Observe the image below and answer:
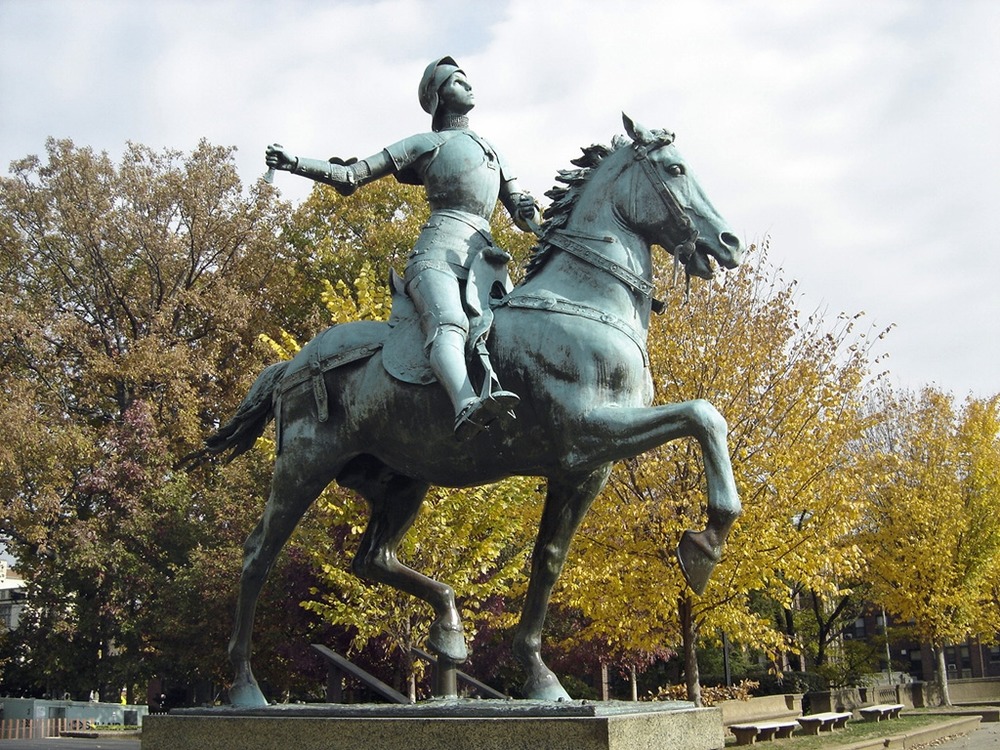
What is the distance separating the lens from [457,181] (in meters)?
6.64

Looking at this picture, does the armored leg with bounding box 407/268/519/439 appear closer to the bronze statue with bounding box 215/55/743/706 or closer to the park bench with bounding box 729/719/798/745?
the bronze statue with bounding box 215/55/743/706

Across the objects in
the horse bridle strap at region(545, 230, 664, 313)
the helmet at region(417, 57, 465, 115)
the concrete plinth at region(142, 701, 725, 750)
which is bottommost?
the concrete plinth at region(142, 701, 725, 750)

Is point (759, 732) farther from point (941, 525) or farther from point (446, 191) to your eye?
point (941, 525)

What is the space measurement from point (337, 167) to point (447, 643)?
3025 millimetres

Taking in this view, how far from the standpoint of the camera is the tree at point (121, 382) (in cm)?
2558

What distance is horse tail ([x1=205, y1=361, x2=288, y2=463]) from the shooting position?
7.08 meters

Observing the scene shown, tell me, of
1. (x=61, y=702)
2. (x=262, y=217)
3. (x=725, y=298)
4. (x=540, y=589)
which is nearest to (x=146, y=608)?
(x=61, y=702)

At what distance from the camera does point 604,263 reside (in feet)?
19.3

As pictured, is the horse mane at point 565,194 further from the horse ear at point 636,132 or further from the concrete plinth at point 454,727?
the concrete plinth at point 454,727

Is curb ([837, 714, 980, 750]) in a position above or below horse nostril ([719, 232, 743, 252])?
below

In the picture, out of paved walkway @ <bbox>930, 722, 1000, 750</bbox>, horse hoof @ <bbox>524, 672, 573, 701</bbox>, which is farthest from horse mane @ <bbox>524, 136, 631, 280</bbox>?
paved walkway @ <bbox>930, 722, 1000, 750</bbox>

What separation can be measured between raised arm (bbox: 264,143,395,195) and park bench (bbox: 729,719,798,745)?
44.7 ft

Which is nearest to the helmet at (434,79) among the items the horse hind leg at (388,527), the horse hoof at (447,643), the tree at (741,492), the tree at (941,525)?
the horse hind leg at (388,527)

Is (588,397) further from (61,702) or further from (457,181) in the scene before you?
(61,702)
